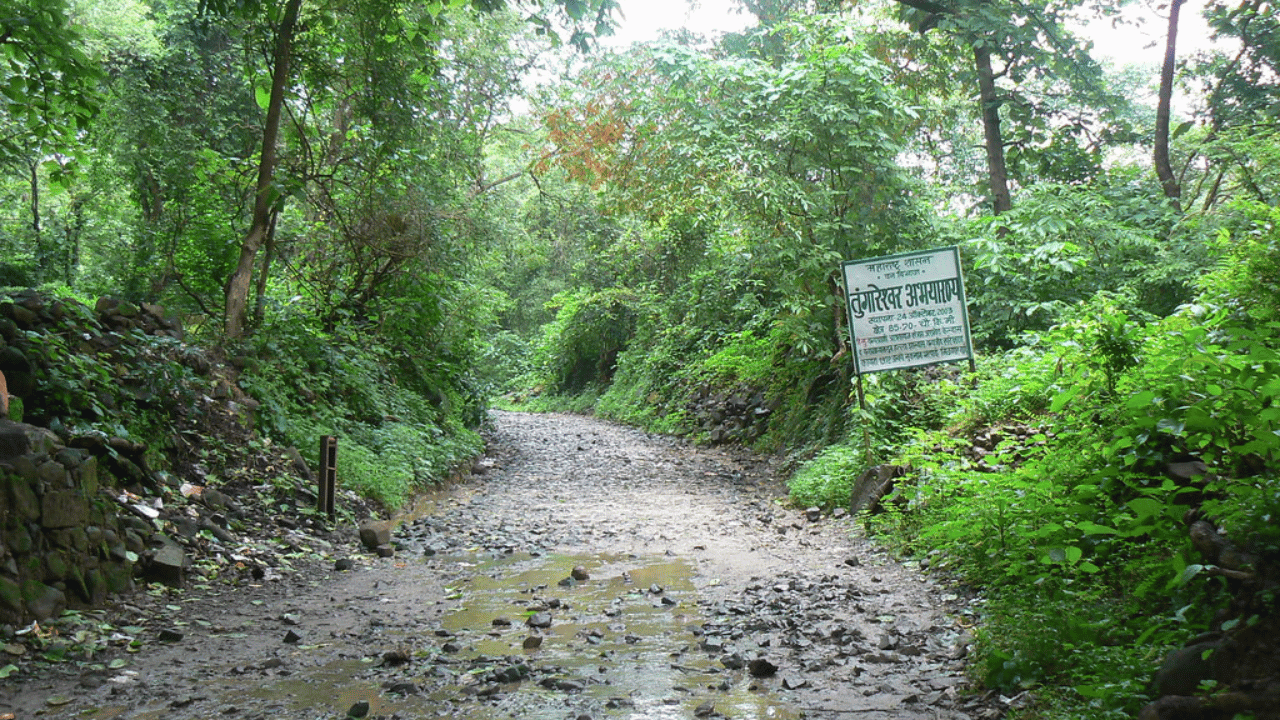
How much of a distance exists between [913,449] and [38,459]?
21.0 feet

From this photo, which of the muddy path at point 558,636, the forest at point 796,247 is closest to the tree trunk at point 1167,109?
the forest at point 796,247

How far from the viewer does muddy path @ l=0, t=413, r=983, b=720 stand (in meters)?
3.64

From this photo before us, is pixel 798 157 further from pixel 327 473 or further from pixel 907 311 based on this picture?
pixel 327 473

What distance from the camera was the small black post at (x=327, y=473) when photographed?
7.75 m

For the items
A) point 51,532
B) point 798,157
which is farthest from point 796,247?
point 51,532

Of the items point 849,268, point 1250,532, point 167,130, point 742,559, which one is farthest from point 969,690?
point 167,130

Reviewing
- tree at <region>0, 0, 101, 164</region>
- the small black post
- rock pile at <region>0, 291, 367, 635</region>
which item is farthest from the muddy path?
tree at <region>0, 0, 101, 164</region>

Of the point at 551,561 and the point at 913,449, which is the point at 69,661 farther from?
the point at 913,449

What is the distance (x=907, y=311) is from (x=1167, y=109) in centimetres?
583

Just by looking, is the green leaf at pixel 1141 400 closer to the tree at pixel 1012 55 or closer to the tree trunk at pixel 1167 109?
the tree at pixel 1012 55

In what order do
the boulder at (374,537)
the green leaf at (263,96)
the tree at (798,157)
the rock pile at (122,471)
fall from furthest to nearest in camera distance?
the tree at (798,157), the green leaf at (263,96), the boulder at (374,537), the rock pile at (122,471)

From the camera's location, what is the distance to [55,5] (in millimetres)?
6309

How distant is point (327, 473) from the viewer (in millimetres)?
7816

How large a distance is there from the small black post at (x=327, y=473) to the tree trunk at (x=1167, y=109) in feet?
35.2
